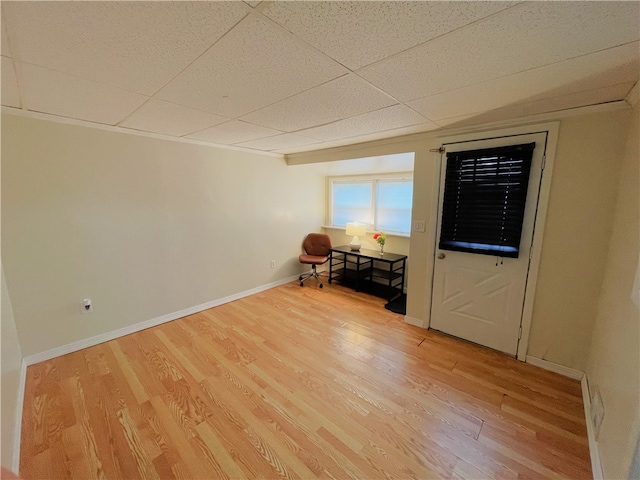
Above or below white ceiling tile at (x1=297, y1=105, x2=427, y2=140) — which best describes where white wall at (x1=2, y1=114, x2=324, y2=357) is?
below

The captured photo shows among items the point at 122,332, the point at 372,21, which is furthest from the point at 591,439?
the point at 122,332

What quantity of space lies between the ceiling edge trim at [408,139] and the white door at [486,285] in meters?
0.13

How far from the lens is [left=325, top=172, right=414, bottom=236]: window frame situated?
4.28 meters

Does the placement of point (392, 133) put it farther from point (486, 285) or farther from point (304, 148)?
point (486, 285)

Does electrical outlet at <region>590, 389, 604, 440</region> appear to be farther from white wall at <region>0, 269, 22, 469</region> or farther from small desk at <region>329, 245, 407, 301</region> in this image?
white wall at <region>0, 269, 22, 469</region>

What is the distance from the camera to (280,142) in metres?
3.21

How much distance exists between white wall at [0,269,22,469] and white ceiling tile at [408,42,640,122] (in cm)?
311

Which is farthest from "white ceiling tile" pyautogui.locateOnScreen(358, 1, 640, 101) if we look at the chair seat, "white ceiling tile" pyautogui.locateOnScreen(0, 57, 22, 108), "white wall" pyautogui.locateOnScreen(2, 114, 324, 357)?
the chair seat

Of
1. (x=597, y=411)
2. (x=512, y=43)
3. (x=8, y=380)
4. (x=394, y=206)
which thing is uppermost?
(x=512, y=43)

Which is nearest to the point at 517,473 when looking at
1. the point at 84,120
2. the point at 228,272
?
the point at 228,272

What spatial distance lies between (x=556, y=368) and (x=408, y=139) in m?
2.58

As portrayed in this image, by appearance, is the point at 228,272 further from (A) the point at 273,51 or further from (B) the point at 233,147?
(A) the point at 273,51

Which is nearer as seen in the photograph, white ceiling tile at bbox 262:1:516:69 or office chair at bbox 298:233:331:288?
white ceiling tile at bbox 262:1:516:69

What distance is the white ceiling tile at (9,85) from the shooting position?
50.9 inches
